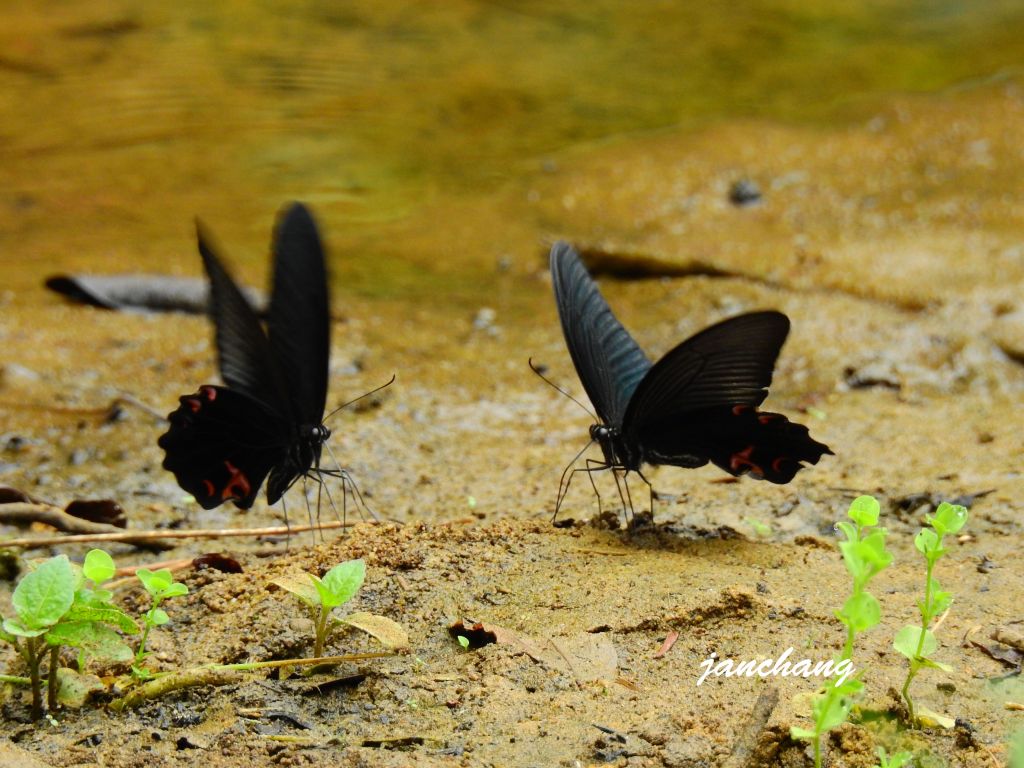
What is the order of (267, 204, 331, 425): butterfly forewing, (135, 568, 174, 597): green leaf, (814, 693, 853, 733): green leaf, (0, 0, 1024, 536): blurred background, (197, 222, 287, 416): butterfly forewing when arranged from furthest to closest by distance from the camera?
(0, 0, 1024, 536): blurred background → (267, 204, 331, 425): butterfly forewing → (197, 222, 287, 416): butterfly forewing → (135, 568, 174, 597): green leaf → (814, 693, 853, 733): green leaf

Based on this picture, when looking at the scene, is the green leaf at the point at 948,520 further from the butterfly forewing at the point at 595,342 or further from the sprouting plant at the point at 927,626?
the butterfly forewing at the point at 595,342

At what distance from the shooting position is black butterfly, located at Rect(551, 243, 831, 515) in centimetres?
299

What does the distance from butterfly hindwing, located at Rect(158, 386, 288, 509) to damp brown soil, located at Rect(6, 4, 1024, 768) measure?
222 millimetres

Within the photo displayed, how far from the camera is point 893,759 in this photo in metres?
1.86

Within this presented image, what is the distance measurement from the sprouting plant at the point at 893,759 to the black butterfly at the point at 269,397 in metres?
1.81

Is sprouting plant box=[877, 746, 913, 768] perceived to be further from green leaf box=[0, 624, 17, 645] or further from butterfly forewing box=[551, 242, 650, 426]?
green leaf box=[0, 624, 17, 645]

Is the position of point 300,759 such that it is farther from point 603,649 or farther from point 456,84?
point 456,84

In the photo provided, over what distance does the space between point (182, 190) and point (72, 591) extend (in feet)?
18.0

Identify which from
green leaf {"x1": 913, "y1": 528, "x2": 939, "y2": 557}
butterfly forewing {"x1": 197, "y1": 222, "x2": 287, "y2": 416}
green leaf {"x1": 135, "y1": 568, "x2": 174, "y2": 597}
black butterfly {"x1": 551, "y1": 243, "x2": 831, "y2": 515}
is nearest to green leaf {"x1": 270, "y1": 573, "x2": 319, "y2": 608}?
green leaf {"x1": 135, "y1": 568, "x2": 174, "y2": 597}

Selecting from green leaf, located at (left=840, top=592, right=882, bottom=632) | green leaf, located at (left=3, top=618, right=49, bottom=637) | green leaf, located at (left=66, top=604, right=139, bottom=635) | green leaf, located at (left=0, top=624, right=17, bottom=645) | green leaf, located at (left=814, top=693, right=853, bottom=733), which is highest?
green leaf, located at (left=840, top=592, right=882, bottom=632)

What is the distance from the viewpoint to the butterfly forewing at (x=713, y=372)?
2.90m

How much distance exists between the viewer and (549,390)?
188 inches

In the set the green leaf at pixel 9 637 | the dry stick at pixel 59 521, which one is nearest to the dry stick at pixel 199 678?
the green leaf at pixel 9 637

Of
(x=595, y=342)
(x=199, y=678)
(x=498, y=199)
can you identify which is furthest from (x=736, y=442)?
(x=498, y=199)
